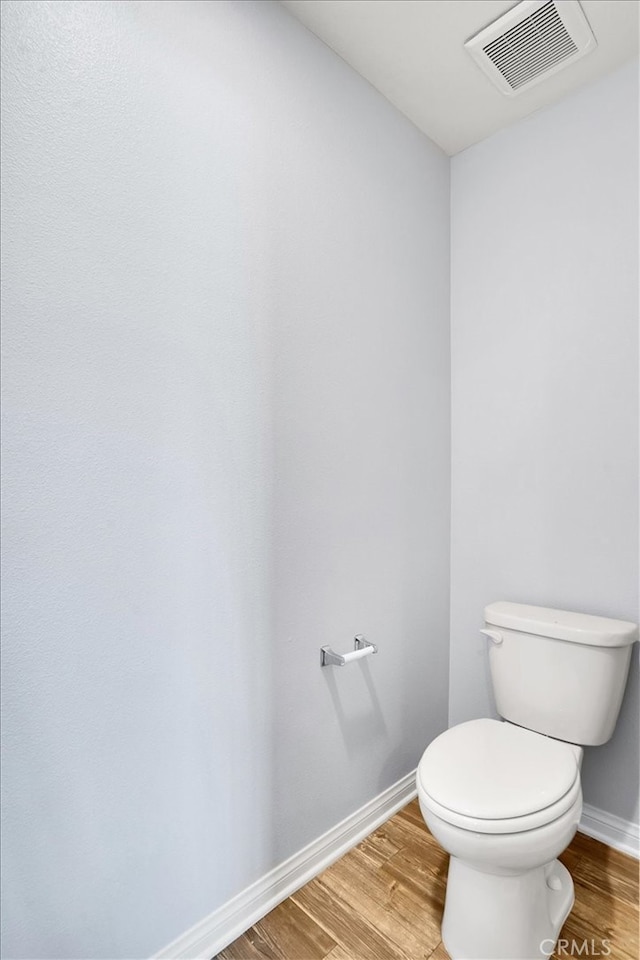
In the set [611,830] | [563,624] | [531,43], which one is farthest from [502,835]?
[531,43]

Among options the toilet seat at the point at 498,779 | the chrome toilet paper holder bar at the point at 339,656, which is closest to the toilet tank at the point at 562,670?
the toilet seat at the point at 498,779

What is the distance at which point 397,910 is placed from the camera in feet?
4.38

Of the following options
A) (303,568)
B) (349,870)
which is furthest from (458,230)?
(349,870)

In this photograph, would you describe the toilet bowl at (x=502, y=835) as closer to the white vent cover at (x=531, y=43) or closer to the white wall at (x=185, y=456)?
the white wall at (x=185, y=456)

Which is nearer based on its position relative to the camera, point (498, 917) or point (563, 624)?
point (498, 917)

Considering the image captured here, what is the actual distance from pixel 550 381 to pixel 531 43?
98cm

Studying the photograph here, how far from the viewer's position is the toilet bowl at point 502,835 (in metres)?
1.08

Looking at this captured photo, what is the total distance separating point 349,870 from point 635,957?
0.72 metres

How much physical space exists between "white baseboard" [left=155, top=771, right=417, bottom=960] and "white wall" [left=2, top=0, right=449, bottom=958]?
40 millimetres

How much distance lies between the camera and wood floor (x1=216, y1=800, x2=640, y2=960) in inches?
48.0

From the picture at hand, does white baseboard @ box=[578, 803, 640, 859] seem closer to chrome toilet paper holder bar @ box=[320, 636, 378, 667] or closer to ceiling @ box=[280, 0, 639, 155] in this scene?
chrome toilet paper holder bar @ box=[320, 636, 378, 667]

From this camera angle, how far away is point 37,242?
0.94 meters

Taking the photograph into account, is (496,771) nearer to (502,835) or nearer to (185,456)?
(502,835)

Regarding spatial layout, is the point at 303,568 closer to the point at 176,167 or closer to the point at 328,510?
the point at 328,510
